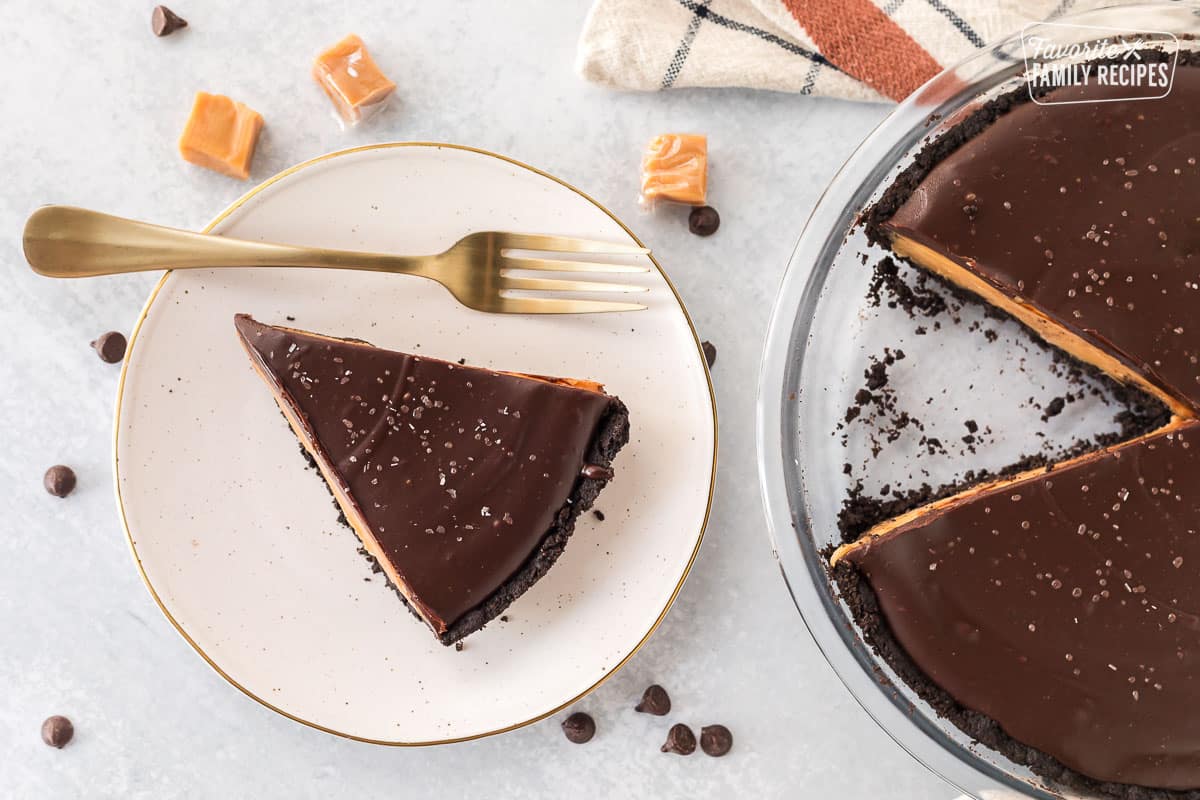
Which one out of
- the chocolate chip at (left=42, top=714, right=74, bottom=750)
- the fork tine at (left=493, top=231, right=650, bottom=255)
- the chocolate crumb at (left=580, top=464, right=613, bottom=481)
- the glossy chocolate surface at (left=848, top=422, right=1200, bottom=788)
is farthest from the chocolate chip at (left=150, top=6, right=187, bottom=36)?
the glossy chocolate surface at (left=848, top=422, right=1200, bottom=788)

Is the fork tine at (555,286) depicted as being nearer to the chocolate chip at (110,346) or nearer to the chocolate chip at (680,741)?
the chocolate chip at (110,346)

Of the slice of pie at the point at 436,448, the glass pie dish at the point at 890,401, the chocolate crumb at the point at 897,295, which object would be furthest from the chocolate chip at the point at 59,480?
the chocolate crumb at the point at 897,295

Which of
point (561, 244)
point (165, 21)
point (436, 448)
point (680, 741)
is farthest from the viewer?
point (680, 741)

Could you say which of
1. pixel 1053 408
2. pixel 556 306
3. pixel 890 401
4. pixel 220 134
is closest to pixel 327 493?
pixel 556 306

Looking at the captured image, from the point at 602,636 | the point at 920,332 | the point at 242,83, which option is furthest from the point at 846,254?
the point at 242,83

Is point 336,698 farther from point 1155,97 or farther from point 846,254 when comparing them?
point 1155,97

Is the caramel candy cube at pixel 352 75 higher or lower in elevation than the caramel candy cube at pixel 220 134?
higher

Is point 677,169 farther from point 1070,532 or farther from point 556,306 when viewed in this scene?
point 1070,532
